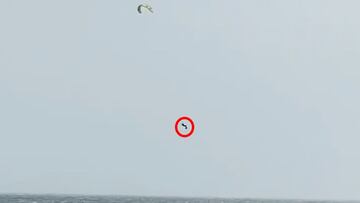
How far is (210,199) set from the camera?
1238 cm

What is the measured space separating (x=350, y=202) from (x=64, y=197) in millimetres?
7888

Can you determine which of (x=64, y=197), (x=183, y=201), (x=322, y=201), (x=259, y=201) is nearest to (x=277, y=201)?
(x=259, y=201)

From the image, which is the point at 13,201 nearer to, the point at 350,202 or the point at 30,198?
the point at 30,198

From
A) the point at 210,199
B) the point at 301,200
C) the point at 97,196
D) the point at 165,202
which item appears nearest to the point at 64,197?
the point at 97,196

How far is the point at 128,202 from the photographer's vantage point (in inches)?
483

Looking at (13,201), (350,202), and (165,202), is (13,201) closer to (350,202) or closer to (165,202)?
(165,202)

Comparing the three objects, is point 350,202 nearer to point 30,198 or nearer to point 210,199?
point 210,199

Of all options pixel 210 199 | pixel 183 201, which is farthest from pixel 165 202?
pixel 210 199

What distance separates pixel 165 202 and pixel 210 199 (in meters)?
1.26

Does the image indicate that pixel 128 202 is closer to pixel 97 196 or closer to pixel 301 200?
pixel 97 196

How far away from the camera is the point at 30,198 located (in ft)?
40.7

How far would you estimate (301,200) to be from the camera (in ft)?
40.1

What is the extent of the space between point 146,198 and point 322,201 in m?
4.84

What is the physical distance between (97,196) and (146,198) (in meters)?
1.40
